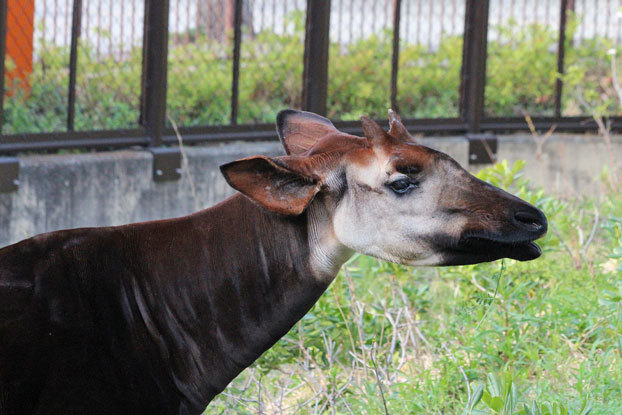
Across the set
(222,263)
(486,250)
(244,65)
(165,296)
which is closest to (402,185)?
(486,250)

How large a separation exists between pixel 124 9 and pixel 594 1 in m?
4.80

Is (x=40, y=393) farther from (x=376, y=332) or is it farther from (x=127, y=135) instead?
(x=127, y=135)

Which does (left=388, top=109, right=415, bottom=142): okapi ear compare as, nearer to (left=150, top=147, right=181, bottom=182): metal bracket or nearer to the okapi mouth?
the okapi mouth

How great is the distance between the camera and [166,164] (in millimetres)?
6742

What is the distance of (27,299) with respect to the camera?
2738 millimetres

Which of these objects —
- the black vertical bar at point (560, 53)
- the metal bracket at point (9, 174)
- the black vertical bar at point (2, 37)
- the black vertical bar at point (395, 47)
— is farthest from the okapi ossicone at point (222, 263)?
the black vertical bar at point (560, 53)

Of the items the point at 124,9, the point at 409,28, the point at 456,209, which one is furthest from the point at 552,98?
the point at 456,209

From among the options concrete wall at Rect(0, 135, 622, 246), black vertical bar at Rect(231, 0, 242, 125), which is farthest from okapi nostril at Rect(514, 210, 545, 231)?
Answer: black vertical bar at Rect(231, 0, 242, 125)

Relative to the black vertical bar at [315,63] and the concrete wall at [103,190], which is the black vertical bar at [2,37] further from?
the black vertical bar at [315,63]

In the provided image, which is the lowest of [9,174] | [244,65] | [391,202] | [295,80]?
[9,174]

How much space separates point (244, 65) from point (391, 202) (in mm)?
5547

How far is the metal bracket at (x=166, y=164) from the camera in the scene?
6.69 metres

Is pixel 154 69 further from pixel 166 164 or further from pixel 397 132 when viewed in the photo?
pixel 397 132

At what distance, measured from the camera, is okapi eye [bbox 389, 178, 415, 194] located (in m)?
2.80
